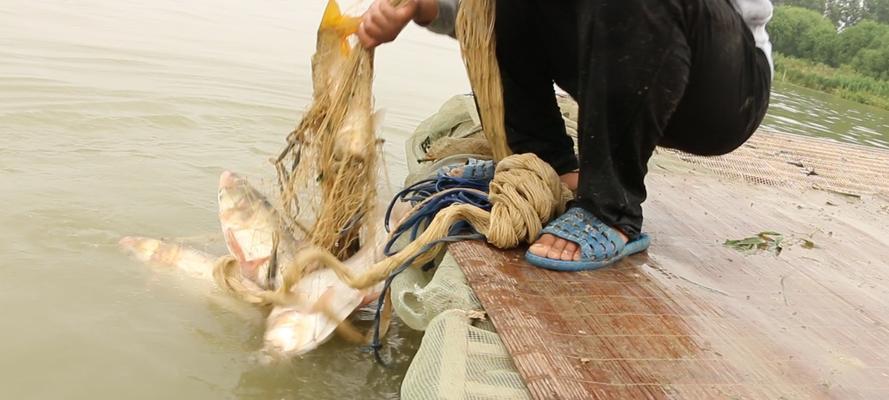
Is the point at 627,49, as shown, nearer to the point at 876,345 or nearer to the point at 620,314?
the point at 620,314

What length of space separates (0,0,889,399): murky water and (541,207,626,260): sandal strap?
51cm

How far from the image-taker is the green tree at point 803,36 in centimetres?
3466

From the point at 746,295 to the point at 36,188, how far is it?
7.27 feet

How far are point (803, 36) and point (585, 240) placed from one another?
131 ft

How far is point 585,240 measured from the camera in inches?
64.8

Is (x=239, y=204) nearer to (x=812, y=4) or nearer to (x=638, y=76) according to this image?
(x=638, y=76)

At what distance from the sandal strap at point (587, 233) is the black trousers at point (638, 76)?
0.03 metres

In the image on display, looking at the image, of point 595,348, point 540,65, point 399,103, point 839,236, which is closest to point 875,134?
point 399,103

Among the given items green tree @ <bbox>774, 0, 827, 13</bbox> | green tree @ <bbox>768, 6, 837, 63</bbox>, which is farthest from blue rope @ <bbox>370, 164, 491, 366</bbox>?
green tree @ <bbox>774, 0, 827, 13</bbox>

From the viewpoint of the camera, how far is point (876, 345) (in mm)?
1512

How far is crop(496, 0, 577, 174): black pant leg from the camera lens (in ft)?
6.25

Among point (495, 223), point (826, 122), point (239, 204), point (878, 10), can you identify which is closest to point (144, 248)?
point (239, 204)

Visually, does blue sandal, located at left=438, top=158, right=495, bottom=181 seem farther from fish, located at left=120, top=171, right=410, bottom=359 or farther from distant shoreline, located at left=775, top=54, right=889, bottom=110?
distant shoreline, located at left=775, top=54, right=889, bottom=110

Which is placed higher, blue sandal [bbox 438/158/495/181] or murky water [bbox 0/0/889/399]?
blue sandal [bbox 438/158/495/181]
